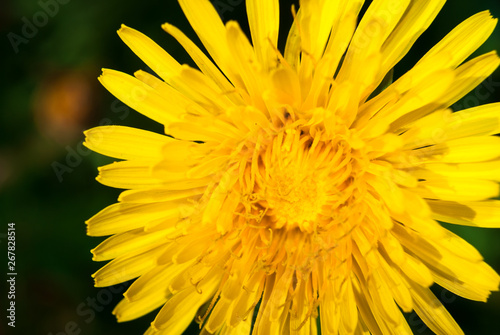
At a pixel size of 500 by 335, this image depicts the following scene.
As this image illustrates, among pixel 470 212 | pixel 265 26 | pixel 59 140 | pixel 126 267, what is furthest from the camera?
pixel 59 140

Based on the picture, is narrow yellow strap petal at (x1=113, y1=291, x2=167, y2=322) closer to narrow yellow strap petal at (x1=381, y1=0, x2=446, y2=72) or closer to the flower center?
the flower center

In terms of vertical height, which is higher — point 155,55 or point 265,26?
point 265,26

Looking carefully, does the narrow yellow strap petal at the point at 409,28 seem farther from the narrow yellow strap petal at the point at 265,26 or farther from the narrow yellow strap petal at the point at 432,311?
the narrow yellow strap petal at the point at 432,311

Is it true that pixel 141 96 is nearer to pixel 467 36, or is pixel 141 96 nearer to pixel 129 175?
pixel 129 175

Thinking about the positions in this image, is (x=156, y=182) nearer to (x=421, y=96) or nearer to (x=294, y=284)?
(x=294, y=284)

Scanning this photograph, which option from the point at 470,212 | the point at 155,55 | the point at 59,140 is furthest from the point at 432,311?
the point at 59,140

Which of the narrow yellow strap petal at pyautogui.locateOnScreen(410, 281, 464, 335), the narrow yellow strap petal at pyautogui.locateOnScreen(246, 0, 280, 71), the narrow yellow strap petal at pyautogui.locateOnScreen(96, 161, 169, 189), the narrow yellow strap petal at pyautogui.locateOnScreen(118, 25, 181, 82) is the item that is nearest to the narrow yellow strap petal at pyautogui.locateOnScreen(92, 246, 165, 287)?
the narrow yellow strap petal at pyautogui.locateOnScreen(96, 161, 169, 189)
